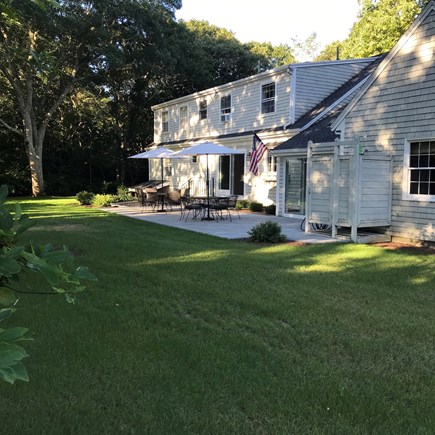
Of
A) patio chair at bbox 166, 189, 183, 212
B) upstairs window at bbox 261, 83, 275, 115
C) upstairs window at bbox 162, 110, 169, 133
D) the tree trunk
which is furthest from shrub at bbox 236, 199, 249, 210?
the tree trunk

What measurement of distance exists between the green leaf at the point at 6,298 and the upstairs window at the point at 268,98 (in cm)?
1645

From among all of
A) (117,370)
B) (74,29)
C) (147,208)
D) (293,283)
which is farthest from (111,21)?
(117,370)

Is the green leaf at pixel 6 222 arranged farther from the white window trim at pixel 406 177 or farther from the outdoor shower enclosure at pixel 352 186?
the white window trim at pixel 406 177

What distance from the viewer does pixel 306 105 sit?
16234 mm

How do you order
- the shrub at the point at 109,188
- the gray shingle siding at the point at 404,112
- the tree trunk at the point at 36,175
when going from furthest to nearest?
the shrub at the point at 109,188
the tree trunk at the point at 36,175
the gray shingle siding at the point at 404,112

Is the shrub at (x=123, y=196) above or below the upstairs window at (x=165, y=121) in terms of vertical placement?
below

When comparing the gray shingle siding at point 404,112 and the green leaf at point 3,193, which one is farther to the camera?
the gray shingle siding at point 404,112

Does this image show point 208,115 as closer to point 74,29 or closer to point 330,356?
point 74,29

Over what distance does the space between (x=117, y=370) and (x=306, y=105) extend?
14.3 m

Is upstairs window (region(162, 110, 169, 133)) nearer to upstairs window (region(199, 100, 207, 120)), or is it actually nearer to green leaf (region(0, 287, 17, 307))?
upstairs window (region(199, 100, 207, 120))

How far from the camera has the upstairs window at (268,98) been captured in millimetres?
17266

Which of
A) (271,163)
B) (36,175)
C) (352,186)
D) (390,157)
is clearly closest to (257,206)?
(271,163)

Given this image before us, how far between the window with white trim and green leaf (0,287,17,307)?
9.43m

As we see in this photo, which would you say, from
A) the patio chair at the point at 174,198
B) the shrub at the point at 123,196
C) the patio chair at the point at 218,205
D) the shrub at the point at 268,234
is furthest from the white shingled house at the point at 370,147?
the shrub at the point at 123,196
